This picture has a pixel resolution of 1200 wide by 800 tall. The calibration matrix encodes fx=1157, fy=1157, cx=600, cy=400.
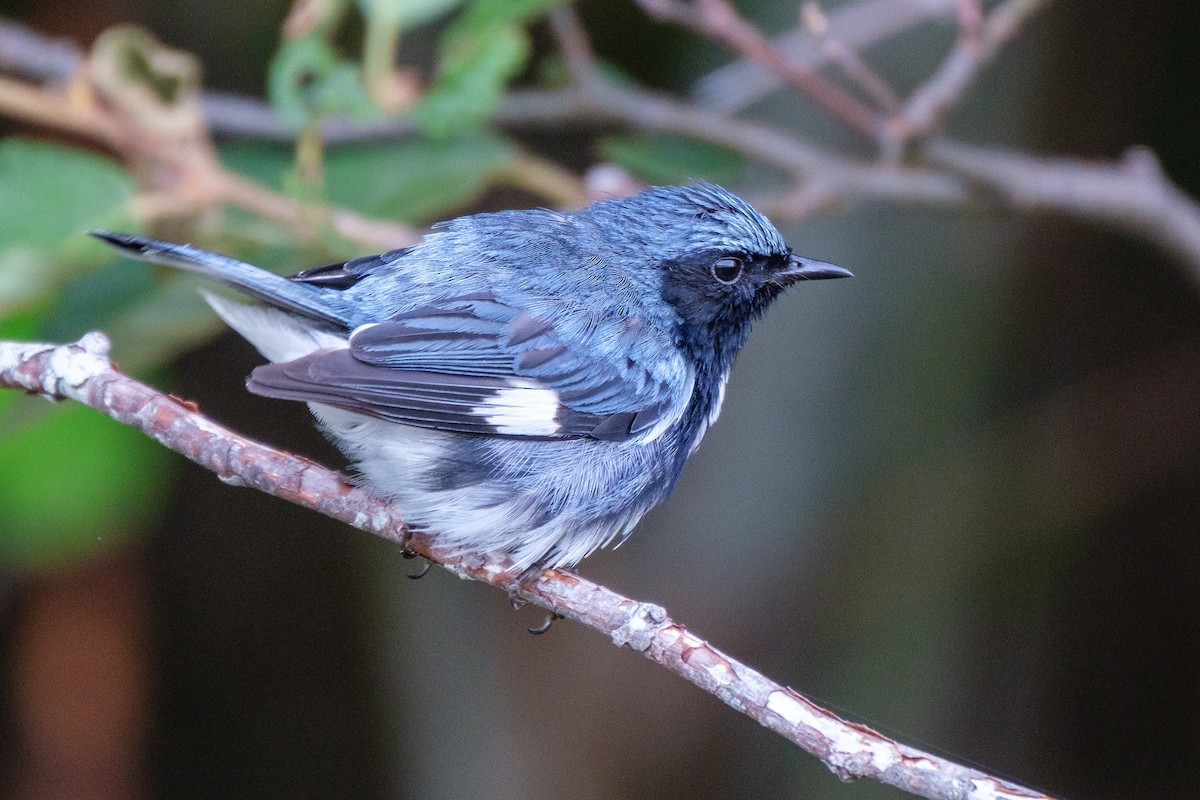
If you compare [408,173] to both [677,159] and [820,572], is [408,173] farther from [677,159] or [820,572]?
[820,572]

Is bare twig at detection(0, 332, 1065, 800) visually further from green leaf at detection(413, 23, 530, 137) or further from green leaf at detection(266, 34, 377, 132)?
green leaf at detection(413, 23, 530, 137)

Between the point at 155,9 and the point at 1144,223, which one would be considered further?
the point at 155,9

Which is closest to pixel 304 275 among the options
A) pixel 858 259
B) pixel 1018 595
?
pixel 858 259

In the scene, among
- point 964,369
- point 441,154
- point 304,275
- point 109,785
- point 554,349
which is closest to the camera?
point 554,349

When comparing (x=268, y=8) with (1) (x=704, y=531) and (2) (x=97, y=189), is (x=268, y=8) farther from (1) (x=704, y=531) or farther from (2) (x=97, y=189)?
(1) (x=704, y=531)

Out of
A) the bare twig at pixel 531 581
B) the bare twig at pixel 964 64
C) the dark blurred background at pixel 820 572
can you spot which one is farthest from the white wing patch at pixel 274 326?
the bare twig at pixel 964 64

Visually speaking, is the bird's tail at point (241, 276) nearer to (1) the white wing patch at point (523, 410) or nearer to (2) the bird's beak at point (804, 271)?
(1) the white wing patch at point (523, 410)

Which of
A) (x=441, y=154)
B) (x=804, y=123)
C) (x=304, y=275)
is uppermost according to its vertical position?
(x=804, y=123)
